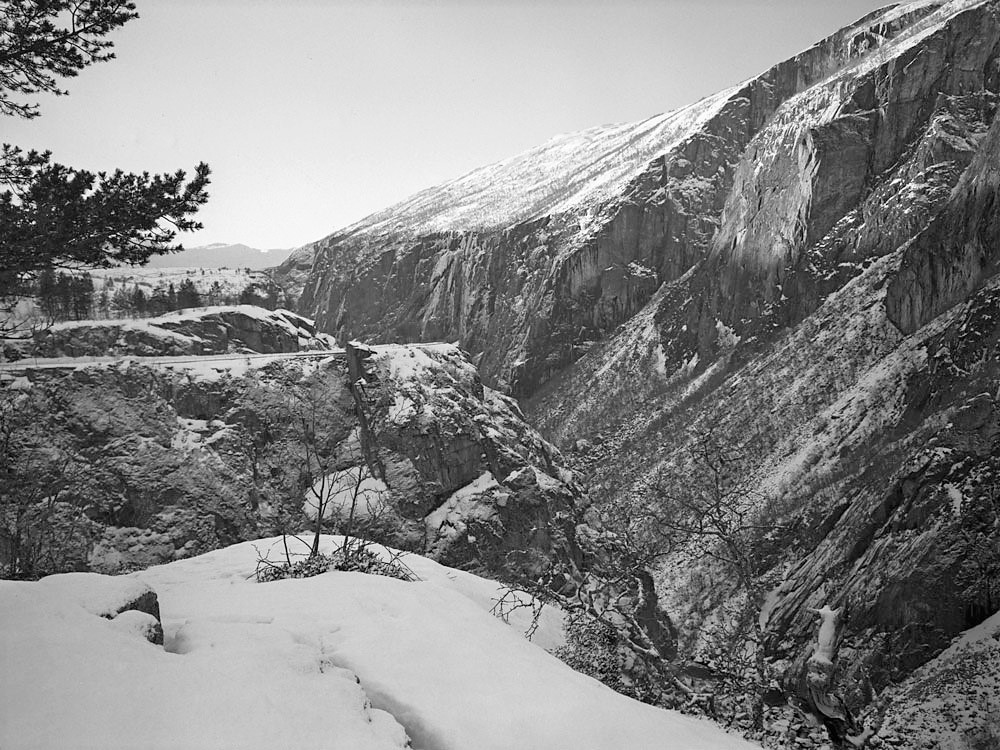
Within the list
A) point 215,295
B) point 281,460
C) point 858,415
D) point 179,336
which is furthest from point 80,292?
point 215,295

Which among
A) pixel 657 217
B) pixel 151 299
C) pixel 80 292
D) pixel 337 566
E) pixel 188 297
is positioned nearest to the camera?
pixel 337 566

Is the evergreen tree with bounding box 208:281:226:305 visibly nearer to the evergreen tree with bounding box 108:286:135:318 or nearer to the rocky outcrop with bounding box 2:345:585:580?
the evergreen tree with bounding box 108:286:135:318

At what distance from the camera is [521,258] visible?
5994 inches

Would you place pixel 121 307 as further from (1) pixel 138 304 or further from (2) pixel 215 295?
(2) pixel 215 295

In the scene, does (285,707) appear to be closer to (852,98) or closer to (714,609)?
(714,609)

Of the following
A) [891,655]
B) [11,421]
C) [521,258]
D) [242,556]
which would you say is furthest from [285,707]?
[521,258]

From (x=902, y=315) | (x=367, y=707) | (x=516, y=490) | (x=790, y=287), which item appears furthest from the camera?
(x=790, y=287)

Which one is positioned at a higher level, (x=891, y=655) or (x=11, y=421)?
(x=11, y=421)

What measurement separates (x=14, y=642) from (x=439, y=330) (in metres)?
156

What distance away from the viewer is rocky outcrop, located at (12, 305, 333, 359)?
40062 millimetres

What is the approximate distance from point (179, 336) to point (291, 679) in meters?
43.7

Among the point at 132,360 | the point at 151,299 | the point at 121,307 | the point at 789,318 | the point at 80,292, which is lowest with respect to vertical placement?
the point at 789,318

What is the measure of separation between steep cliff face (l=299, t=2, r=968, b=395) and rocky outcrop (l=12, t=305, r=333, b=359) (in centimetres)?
8175

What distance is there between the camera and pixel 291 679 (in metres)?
Result: 5.14
